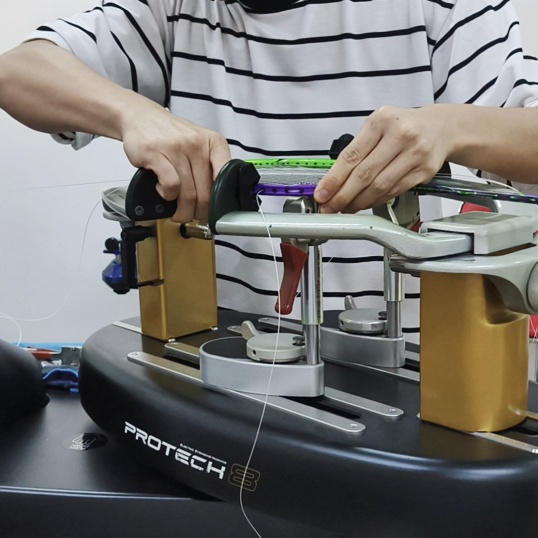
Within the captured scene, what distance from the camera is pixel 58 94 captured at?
0.84m

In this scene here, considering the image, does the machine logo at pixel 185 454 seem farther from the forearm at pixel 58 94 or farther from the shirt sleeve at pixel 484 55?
the shirt sleeve at pixel 484 55

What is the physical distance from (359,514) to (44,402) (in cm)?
41

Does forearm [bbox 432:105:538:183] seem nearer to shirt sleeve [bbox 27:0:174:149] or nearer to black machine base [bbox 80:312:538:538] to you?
black machine base [bbox 80:312:538:538]

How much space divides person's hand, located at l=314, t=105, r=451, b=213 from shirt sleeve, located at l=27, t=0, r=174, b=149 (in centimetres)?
45

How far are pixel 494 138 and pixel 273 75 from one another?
0.34m

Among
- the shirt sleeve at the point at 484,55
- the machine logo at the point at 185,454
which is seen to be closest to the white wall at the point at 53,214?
the shirt sleeve at the point at 484,55

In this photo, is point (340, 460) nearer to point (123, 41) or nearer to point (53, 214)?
point (123, 41)

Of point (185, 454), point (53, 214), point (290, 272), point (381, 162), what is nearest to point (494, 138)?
point (381, 162)

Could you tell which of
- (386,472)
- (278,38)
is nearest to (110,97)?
(278,38)

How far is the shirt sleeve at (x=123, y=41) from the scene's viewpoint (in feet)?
3.08

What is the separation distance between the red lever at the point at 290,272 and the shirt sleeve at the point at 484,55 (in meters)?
0.39

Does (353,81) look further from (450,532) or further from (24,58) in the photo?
(450,532)

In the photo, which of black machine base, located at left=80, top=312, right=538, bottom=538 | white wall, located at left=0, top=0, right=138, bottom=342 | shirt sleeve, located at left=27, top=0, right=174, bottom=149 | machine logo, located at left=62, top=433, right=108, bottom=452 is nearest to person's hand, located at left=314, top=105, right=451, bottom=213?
black machine base, located at left=80, top=312, right=538, bottom=538

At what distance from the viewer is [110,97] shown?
31.0 inches
